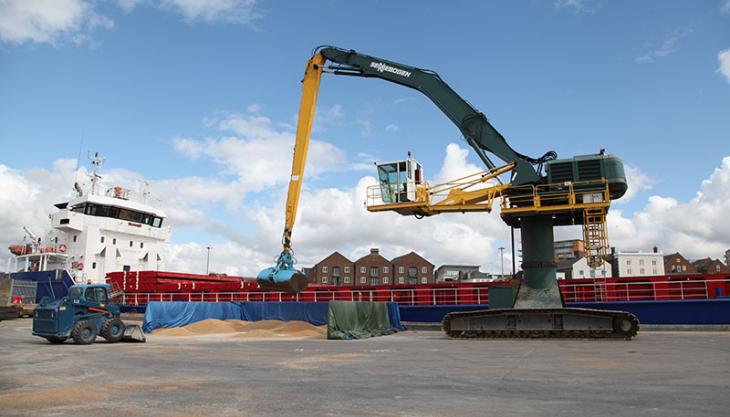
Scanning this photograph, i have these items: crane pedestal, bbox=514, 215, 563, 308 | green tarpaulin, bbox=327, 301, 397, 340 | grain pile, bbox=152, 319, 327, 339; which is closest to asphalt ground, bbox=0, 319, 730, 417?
crane pedestal, bbox=514, 215, 563, 308

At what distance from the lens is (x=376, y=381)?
9281mm

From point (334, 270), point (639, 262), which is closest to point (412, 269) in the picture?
point (334, 270)

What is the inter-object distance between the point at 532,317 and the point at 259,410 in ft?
45.4

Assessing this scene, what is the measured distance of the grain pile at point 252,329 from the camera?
2348 centimetres

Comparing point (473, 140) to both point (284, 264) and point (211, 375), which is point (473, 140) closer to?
point (284, 264)

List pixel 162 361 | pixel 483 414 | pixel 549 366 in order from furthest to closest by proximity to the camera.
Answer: pixel 162 361 → pixel 549 366 → pixel 483 414

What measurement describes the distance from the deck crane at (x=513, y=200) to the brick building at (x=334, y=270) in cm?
7891

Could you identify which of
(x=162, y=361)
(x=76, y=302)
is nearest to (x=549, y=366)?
(x=162, y=361)

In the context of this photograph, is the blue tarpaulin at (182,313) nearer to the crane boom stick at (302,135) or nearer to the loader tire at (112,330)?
the loader tire at (112,330)

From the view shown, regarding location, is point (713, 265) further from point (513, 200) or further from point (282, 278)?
point (282, 278)

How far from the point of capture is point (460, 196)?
2059 cm

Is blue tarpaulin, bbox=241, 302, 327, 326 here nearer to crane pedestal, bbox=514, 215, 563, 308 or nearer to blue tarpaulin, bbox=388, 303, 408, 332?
blue tarpaulin, bbox=388, 303, 408, 332

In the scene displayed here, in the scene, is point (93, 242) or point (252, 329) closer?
point (252, 329)

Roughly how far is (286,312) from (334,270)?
240 ft
